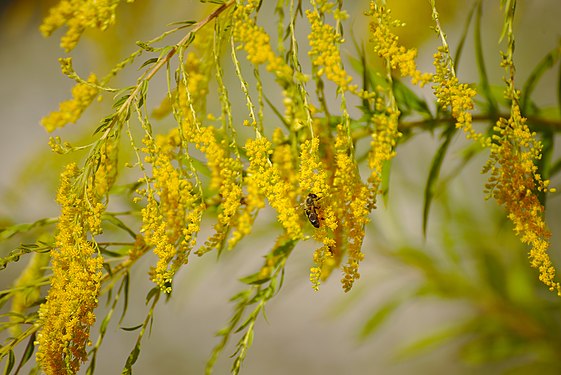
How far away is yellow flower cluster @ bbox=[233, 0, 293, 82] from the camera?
48cm

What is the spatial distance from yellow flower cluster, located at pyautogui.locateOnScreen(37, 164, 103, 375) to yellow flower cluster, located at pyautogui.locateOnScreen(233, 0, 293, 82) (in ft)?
0.60

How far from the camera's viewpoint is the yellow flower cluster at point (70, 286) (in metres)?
0.48

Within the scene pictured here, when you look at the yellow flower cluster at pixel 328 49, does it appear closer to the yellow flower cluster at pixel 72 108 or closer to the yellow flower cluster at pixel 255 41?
the yellow flower cluster at pixel 255 41

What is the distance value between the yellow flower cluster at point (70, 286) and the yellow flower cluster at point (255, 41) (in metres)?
0.18

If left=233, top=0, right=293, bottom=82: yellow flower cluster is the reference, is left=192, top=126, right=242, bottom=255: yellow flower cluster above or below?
below

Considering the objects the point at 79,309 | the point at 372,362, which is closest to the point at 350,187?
A: the point at 79,309

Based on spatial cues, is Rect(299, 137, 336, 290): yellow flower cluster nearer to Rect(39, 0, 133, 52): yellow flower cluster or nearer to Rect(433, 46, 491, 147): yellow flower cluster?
Rect(433, 46, 491, 147): yellow flower cluster

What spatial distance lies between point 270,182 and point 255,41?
0.40 feet

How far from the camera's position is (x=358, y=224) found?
488 mm

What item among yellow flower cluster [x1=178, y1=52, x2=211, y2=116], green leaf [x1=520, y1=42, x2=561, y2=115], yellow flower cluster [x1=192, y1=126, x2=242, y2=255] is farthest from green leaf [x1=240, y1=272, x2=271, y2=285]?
green leaf [x1=520, y1=42, x2=561, y2=115]

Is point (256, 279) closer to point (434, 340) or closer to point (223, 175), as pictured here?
point (223, 175)

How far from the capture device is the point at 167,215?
1.70ft

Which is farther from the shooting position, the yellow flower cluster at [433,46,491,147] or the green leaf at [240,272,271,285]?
the green leaf at [240,272,271,285]

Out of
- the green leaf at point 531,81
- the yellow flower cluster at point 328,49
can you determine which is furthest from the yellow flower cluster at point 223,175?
the green leaf at point 531,81
